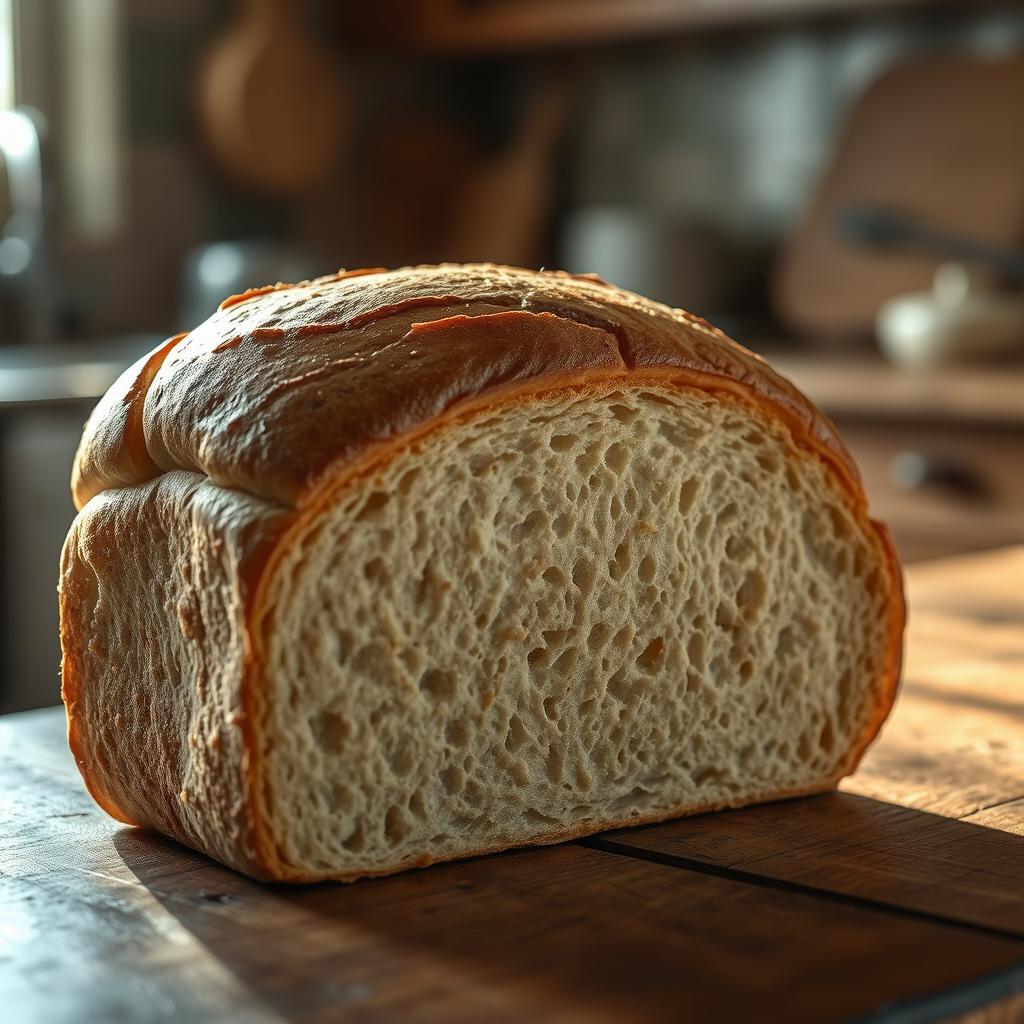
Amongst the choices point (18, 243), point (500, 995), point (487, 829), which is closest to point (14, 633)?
point (18, 243)

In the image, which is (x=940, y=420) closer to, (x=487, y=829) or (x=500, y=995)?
(x=487, y=829)

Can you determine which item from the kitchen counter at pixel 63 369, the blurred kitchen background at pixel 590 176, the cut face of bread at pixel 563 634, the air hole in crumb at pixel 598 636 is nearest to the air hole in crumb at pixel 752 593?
Result: the cut face of bread at pixel 563 634

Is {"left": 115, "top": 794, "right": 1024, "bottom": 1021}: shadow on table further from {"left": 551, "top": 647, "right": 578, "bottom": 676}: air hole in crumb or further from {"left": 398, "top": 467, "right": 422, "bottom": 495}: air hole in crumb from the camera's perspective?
{"left": 398, "top": 467, "right": 422, "bottom": 495}: air hole in crumb

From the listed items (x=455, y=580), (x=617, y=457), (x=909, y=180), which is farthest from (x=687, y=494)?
(x=909, y=180)

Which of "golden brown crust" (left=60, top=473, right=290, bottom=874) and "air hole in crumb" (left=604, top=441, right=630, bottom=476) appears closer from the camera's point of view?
"golden brown crust" (left=60, top=473, right=290, bottom=874)

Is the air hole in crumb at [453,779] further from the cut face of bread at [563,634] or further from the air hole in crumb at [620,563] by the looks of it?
the air hole in crumb at [620,563]

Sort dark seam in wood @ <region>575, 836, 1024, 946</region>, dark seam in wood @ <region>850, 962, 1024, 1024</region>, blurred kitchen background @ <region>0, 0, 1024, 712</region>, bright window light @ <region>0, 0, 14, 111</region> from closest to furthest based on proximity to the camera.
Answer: dark seam in wood @ <region>850, 962, 1024, 1024</region>, dark seam in wood @ <region>575, 836, 1024, 946</region>, blurred kitchen background @ <region>0, 0, 1024, 712</region>, bright window light @ <region>0, 0, 14, 111</region>

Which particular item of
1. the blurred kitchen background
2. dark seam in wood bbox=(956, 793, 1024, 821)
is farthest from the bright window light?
dark seam in wood bbox=(956, 793, 1024, 821)
